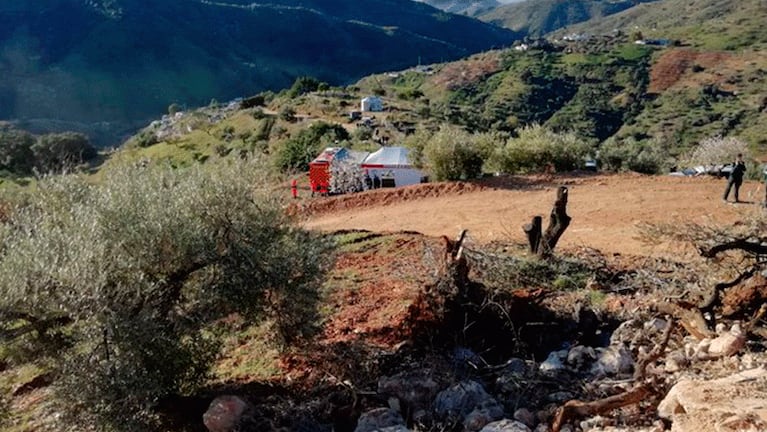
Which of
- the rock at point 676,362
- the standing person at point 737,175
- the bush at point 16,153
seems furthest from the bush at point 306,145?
the bush at point 16,153

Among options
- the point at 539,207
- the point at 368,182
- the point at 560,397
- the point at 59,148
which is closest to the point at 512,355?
the point at 560,397

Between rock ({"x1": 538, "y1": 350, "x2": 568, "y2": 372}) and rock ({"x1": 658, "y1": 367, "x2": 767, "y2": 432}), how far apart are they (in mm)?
1445

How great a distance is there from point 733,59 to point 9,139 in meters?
92.1

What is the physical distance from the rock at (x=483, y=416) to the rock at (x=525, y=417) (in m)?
0.17

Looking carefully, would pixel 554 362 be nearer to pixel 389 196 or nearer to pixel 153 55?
pixel 389 196

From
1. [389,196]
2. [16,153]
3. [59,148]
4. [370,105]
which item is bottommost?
[389,196]

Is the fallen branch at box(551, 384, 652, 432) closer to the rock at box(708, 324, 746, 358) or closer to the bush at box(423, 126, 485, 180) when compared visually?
the rock at box(708, 324, 746, 358)

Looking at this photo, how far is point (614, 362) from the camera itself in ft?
19.0

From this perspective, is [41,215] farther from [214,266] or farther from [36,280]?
[214,266]

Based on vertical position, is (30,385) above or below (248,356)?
below

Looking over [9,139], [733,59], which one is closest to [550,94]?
[733,59]

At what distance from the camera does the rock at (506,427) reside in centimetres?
490

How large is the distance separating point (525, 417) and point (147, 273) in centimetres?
386

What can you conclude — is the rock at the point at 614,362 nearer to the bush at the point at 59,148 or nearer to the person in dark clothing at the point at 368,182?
the person in dark clothing at the point at 368,182
